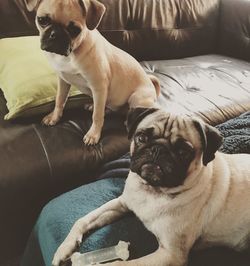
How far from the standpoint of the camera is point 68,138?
1398 millimetres

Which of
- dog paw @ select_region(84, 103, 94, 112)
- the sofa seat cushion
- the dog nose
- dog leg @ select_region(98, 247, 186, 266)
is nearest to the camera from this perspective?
dog leg @ select_region(98, 247, 186, 266)

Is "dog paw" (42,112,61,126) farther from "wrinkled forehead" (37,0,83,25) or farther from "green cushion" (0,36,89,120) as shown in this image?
"wrinkled forehead" (37,0,83,25)

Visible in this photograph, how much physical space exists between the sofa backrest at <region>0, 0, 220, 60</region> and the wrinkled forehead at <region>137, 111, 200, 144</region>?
100 centimetres

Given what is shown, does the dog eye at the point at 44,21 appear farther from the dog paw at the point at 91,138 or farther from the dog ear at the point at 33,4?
the dog paw at the point at 91,138

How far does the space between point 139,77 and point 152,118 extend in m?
0.54

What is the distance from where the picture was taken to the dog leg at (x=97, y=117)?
4.55 feet

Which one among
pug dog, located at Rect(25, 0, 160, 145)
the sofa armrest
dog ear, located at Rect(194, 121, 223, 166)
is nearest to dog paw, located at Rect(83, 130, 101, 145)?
pug dog, located at Rect(25, 0, 160, 145)

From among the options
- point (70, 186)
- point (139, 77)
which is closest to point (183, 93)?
point (139, 77)

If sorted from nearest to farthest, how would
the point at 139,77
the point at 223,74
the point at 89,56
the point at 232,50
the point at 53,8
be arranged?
the point at 53,8 < the point at 89,56 < the point at 139,77 < the point at 223,74 < the point at 232,50

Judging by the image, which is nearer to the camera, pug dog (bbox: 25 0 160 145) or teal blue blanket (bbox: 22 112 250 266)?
teal blue blanket (bbox: 22 112 250 266)

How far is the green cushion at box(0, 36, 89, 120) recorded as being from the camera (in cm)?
144

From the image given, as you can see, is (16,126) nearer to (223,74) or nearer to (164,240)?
(164,240)

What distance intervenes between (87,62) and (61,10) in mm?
200

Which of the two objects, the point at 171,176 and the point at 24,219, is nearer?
the point at 171,176
